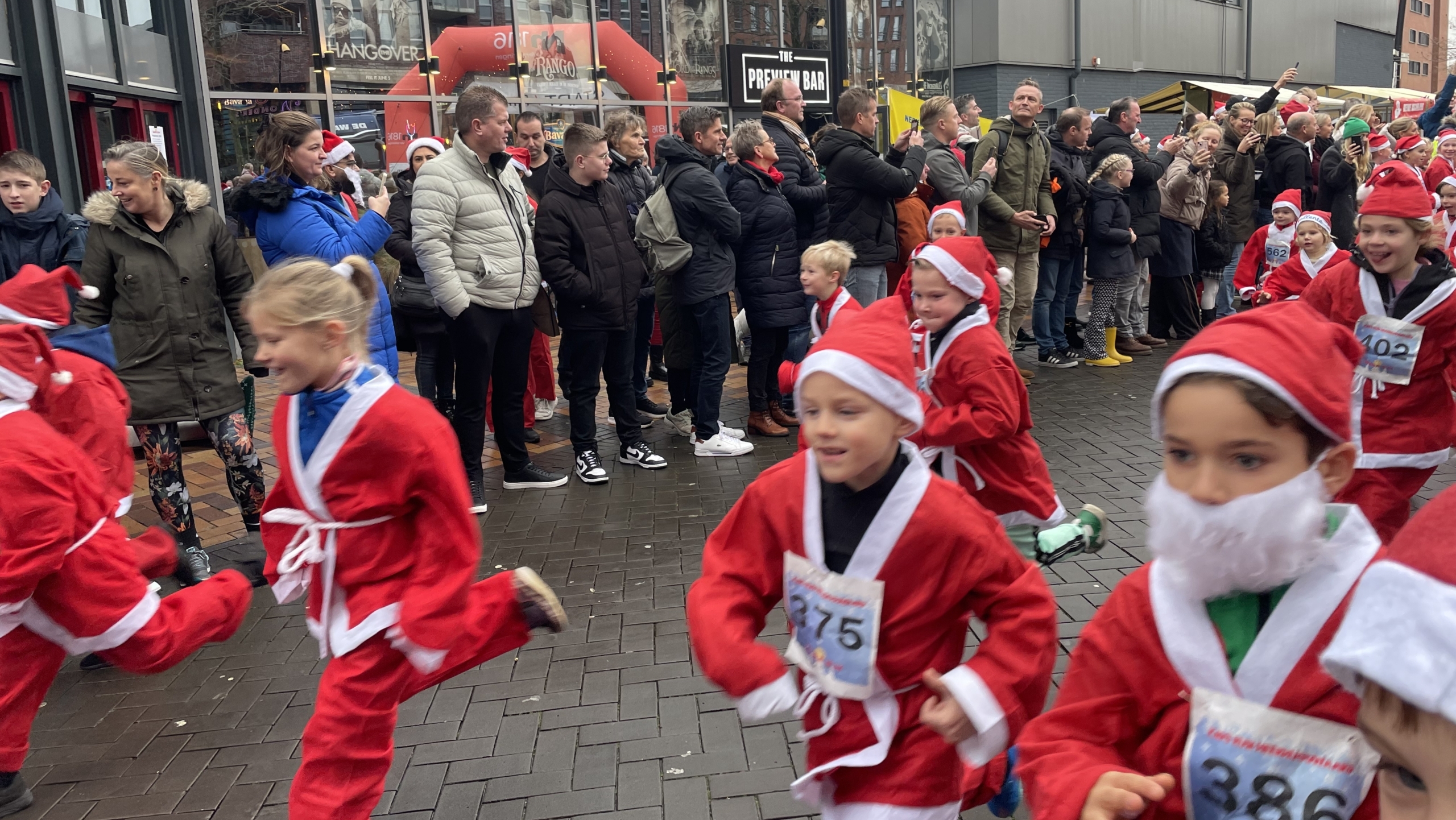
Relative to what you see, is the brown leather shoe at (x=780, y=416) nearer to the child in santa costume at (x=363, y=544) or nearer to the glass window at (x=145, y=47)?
the child in santa costume at (x=363, y=544)

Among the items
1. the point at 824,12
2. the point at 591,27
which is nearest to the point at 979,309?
the point at 591,27

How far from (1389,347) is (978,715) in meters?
3.14

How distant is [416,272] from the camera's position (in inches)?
274

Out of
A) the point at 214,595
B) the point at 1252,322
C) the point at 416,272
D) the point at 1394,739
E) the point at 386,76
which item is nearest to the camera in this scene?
the point at 1394,739

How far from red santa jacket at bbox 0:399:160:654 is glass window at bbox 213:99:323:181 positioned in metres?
8.92

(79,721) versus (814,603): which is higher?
(814,603)

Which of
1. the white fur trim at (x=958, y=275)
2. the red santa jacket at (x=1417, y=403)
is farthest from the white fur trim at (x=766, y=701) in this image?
the red santa jacket at (x=1417, y=403)

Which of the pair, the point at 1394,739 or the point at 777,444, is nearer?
the point at 1394,739

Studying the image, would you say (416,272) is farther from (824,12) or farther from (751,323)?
(824,12)

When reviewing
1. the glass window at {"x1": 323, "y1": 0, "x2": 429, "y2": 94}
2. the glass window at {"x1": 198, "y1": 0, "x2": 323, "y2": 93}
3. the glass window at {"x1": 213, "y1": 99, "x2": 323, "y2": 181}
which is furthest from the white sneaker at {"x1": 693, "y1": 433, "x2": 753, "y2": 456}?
the glass window at {"x1": 323, "y1": 0, "x2": 429, "y2": 94}

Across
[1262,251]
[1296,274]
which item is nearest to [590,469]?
[1296,274]

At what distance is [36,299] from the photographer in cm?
374

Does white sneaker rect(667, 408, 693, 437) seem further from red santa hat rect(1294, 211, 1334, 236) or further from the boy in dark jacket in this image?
the boy in dark jacket

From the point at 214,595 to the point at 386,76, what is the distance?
35.2ft
